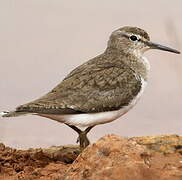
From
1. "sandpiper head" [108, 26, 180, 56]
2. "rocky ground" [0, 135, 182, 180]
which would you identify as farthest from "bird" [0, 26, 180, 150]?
"rocky ground" [0, 135, 182, 180]

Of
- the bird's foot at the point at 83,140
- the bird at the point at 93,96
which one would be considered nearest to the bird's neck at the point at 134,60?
the bird at the point at 93,96

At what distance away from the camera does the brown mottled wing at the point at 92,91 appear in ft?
26.9

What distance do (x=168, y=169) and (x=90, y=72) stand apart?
3873mm

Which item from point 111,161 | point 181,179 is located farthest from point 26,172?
point 181,179

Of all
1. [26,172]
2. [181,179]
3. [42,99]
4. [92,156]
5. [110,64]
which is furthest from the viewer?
[110,64]

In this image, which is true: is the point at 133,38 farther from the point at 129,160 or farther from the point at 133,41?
the point at 129,160

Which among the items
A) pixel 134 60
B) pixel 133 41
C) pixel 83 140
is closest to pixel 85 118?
pixel 83 140

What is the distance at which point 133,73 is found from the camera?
29.0ft

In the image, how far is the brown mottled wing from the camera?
8.19 meters

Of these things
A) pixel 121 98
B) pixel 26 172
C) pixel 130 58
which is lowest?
pixel 26 172

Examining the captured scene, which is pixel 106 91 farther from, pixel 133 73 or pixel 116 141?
pixel 116 141

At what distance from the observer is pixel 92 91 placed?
8406 mm

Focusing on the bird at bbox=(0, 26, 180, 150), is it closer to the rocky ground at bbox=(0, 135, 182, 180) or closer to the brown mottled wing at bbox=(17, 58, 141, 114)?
the brown mottled wing at bbox=(17, 58, 141, 114)

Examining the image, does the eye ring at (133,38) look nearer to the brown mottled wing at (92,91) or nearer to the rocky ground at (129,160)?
the brown mottled wing at (92,91)
